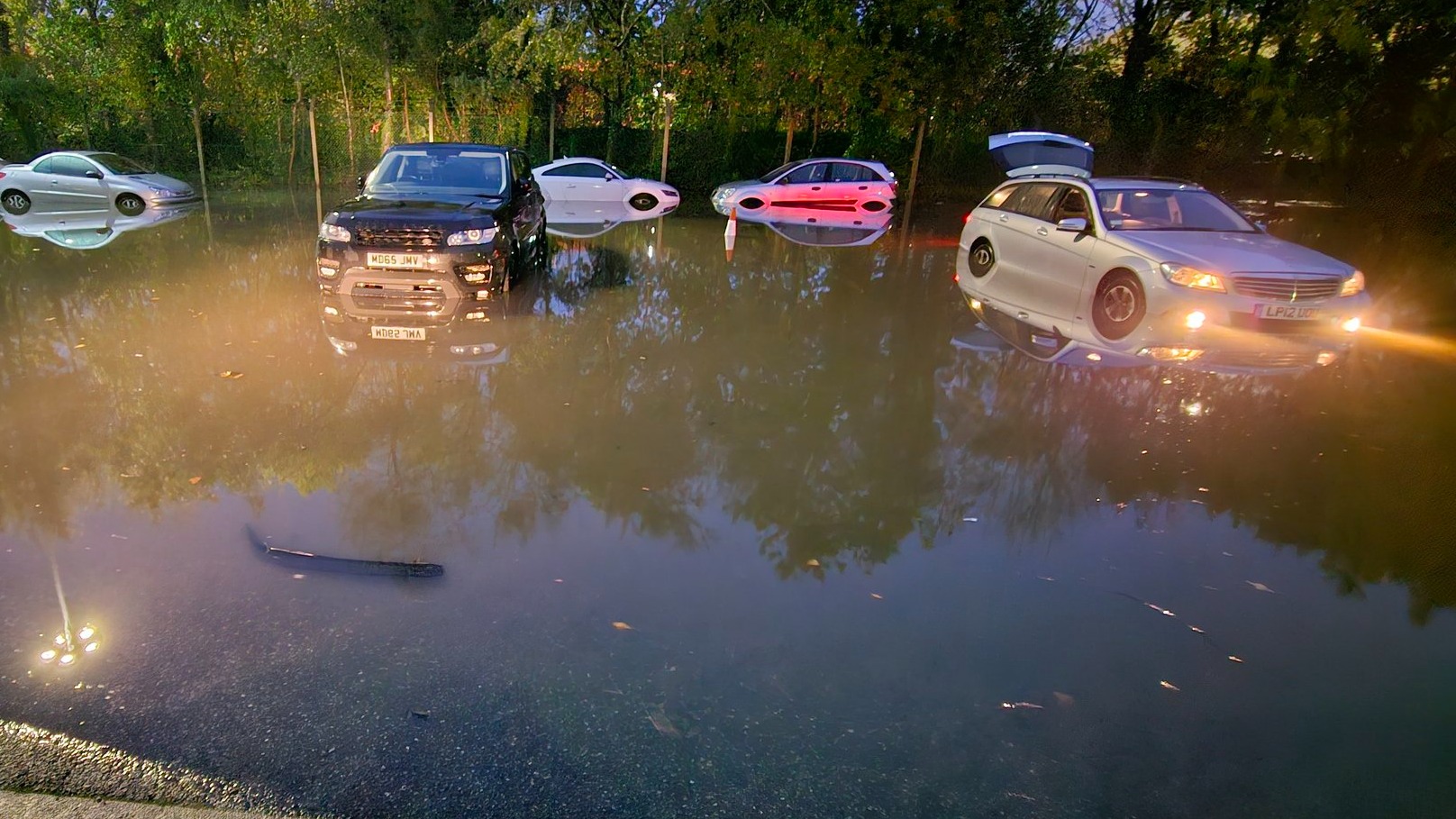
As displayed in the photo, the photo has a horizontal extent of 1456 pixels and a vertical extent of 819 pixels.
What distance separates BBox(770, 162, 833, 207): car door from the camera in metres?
20.4

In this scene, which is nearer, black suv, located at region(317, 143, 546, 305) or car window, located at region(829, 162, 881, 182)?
black suv, located at region(317, 143, 546, 305)

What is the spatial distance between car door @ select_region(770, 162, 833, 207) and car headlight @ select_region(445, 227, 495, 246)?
12688 millimetres

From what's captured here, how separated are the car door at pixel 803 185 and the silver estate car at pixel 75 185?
13366 mm

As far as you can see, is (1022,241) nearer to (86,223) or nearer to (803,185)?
(803,185)

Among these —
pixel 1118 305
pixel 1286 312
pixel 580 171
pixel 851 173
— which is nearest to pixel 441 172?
pixel 1118 305

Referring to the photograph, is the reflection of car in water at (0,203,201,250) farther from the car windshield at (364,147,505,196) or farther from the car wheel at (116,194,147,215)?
the car windshield at (364,147,505,196)

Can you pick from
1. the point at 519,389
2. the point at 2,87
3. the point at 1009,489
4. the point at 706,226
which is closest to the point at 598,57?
the point at 706,226

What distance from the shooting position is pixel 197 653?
3375mm

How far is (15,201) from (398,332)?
14863mm

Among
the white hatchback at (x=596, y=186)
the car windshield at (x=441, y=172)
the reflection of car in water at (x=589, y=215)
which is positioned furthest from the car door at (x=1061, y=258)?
the white hatchback at (x=596, y=186)

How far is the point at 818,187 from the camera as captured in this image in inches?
807

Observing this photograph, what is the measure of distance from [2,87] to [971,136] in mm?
26329

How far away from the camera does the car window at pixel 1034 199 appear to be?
34.0ft

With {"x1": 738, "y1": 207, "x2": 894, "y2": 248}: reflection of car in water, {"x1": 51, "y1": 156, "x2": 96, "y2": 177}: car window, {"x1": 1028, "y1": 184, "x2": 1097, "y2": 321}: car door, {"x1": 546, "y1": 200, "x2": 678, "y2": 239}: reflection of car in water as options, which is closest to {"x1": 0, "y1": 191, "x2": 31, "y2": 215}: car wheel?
{"x1": 51, "y1": 156, "x2": 96, "y2": 177}: car window
